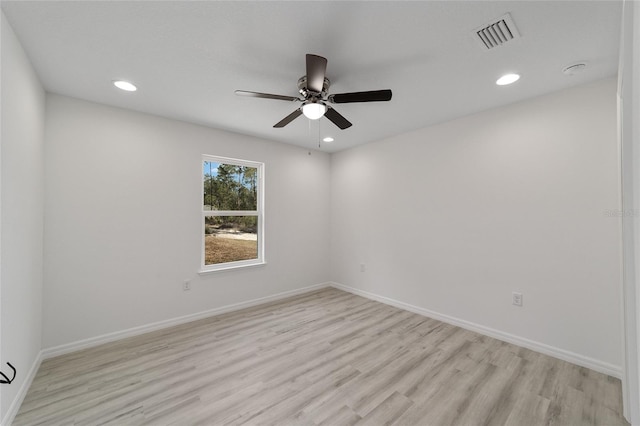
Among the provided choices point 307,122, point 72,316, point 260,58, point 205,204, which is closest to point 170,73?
point 260,58

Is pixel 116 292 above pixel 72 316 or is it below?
above

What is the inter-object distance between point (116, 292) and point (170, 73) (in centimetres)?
235

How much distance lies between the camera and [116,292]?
2777mm

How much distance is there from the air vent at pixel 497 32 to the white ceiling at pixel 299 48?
52 millimetres

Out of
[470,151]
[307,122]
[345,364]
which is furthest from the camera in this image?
[307,122]

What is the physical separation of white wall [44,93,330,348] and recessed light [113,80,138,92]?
0.51 ft

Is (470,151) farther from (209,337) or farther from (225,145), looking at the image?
(209,337)

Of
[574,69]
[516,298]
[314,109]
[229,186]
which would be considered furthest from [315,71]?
[516,298]

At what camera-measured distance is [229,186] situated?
379 cm

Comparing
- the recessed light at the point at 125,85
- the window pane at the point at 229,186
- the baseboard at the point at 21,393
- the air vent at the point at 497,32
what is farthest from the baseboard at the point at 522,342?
the recessed light at the point at 125,85

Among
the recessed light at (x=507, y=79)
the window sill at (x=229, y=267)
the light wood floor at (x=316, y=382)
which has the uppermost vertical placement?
the recessed light at (x=507, y=79)

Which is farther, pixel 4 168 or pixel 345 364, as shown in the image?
pixel 345 364

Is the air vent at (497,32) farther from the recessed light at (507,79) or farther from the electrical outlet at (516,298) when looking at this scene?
the electrical outlet at (516,298)

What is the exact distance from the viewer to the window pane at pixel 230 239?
3580mm
